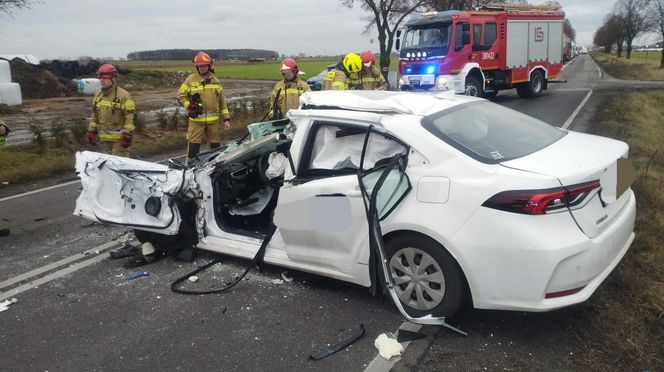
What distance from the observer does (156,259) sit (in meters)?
4.85

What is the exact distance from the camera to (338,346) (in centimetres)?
321

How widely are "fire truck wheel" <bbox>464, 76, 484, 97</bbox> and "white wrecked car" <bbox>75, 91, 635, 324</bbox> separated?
1287 centimetres

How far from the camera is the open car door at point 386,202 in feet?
10.7

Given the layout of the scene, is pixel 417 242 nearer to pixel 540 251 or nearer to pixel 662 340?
pixel 540 251

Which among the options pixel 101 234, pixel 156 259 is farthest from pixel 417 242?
pixel 101 234

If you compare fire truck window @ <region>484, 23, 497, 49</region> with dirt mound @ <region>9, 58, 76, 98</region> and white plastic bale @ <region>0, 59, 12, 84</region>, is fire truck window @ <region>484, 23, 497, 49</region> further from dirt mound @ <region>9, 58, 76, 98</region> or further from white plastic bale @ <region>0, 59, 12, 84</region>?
dirt mound @ <region>9, 58, 76, 98</region>

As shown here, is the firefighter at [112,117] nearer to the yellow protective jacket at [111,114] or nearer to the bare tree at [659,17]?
the yellow protective jacket at [111,114]

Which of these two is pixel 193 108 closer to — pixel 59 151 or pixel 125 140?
pixel 125 140

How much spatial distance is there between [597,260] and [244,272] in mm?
2547

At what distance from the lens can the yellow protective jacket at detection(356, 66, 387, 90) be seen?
934cm

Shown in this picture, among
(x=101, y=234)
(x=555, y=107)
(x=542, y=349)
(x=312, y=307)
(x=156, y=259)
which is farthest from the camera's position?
(x=555, y=107)

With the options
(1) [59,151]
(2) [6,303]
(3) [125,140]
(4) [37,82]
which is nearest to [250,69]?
(4) [37,82]

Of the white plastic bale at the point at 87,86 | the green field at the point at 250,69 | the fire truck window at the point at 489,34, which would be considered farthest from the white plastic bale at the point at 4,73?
the fire truck window at the point at 489,34

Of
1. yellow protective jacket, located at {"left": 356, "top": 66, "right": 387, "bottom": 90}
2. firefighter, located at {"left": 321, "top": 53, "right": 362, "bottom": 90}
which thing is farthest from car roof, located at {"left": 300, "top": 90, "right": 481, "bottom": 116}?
yellow protective jacket, located at {"left": 356, "top": 66, "right": 387, "bottom": 90}
